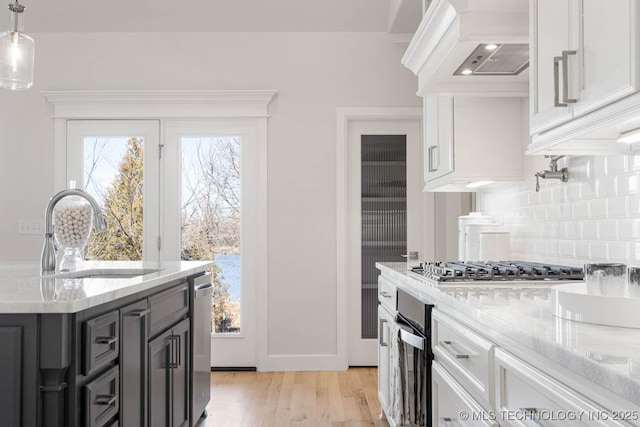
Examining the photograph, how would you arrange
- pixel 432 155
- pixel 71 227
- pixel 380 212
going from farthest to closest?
pixel 380 212
pixel 432 155
pixel 71 227

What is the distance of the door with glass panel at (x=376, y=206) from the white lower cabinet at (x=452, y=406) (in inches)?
105

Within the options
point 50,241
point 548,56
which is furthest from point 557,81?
point 50,241

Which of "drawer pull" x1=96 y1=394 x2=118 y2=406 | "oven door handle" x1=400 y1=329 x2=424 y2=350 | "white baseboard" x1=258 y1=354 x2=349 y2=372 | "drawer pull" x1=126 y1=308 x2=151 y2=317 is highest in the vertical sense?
"drawer pull" x1=126 y1=308 x2=151 y2=317

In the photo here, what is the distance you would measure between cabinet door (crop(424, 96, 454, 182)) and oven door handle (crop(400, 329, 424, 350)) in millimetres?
973

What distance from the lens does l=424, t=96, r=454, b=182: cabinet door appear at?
2.84 metres

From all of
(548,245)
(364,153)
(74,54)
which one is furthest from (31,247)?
(548,245)

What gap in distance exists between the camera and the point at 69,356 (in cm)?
148

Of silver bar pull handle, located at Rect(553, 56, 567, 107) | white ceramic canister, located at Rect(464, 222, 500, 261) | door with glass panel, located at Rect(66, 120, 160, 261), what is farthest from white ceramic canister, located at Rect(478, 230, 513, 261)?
door with glass panel, located at Rect(66, 120, 160, 261)

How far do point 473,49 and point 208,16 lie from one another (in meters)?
2.94

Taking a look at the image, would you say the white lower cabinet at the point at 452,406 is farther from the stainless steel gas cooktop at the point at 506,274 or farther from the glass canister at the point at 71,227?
the glass canister at the point at 71,227

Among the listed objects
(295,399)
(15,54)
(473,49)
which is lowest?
(295,399)

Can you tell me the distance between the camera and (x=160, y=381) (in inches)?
91.3

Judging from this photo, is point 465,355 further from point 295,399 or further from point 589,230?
point 295,399

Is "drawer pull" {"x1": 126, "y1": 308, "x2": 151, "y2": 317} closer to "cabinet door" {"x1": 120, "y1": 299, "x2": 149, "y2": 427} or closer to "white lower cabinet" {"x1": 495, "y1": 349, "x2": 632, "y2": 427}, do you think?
"cabinet door" {"x1": 120, "y1": 299, "x2": 149, "y2": 427}
